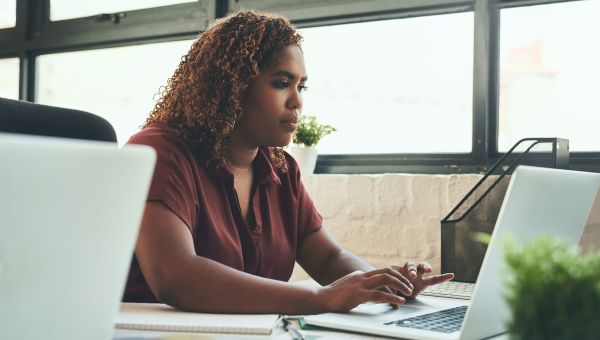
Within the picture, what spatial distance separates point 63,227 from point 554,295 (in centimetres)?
37

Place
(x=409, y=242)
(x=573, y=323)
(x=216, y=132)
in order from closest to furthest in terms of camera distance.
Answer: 1. (x=573, y=323)
2. (x=216, y=132)
3. (x=409, y=242)

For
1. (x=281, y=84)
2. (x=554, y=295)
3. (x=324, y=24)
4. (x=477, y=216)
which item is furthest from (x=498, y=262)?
(x=324, y=24)

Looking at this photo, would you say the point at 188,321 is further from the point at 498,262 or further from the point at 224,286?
the point at 498,262

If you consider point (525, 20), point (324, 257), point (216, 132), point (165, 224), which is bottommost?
point (324, 257)

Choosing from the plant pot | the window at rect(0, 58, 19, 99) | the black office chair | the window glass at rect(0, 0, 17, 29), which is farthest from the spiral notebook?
the window glass at rect(0, 0, 17, 29)

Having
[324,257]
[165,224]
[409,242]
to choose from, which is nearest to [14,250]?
[165,224]

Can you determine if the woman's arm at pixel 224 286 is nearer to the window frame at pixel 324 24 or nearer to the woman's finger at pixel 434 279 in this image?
the woman's finger at pixel 434 279

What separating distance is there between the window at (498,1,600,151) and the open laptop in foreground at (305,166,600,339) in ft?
3.23

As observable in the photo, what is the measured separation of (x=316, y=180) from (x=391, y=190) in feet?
0.89

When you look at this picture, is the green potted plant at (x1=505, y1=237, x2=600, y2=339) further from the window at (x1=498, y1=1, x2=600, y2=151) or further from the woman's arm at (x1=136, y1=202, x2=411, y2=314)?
the window at (x1=498, y1=1, x2=600, y2=151)

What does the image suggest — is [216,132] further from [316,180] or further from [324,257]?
[316,180]

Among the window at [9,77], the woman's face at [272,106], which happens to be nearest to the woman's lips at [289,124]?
the woman's face at [272,106]

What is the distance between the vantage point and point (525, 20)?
212cm

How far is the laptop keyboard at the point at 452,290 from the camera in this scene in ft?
4.53
